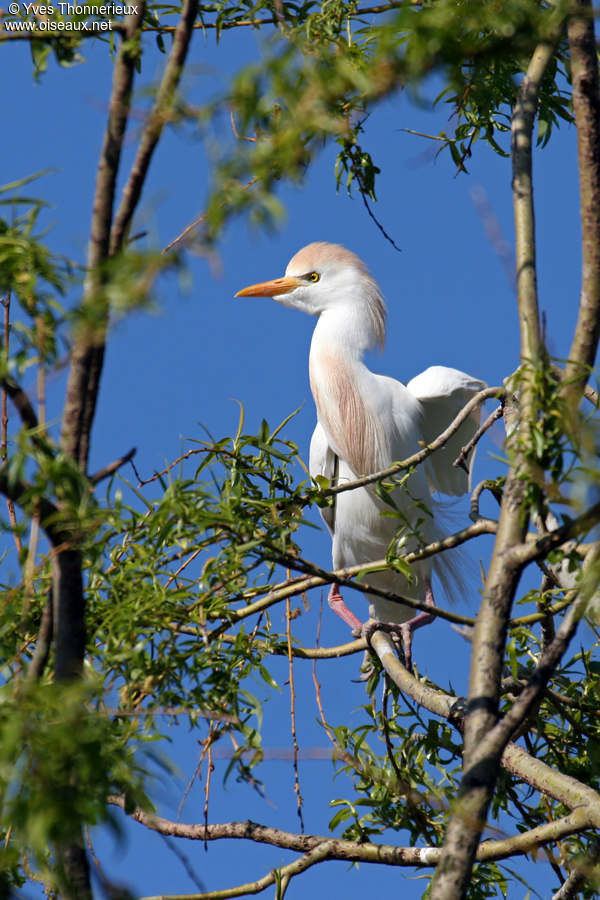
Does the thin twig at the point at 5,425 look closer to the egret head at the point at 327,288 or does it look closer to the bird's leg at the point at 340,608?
the bird's leg at the point at 340,608

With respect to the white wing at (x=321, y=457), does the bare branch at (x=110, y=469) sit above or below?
below

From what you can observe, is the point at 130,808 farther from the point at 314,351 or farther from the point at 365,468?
the point at 314,351

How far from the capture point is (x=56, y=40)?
1.35 meters

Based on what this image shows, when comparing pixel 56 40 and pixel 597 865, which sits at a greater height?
pixel 56 40

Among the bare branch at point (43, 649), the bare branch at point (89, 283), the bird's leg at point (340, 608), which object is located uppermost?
the bird's leg at point (340, 608)

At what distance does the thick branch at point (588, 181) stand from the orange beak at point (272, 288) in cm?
213

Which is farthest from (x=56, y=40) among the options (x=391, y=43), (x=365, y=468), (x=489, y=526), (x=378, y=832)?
(x=365, y=468)

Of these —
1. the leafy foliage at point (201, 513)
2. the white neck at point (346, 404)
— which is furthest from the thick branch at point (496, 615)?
the white neck at point (346, 404)

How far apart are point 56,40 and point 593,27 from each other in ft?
2.16

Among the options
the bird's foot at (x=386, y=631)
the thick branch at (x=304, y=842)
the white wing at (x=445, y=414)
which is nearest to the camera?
the thick branch at (x=304, y=842)

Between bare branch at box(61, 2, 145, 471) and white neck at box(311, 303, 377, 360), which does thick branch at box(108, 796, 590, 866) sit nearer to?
bare branch at box(61, 2, 145, 471)

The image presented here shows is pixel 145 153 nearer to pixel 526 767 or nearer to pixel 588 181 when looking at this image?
pixel 588 181

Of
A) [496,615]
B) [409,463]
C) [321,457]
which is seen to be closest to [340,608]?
[321,457]

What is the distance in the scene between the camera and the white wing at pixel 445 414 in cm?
300
